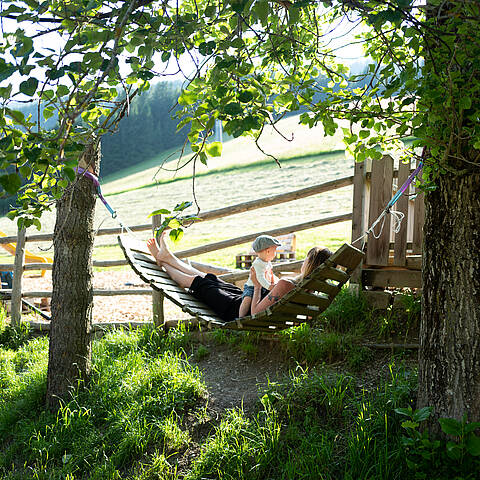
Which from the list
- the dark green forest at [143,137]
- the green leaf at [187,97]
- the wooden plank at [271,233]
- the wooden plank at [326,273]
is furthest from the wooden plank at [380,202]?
the dark green forest at [143,137]

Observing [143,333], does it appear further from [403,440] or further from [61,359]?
[403,440]

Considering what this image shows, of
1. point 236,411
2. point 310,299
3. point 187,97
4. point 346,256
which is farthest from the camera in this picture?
point 236,411

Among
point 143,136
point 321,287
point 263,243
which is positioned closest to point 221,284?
point 263,243

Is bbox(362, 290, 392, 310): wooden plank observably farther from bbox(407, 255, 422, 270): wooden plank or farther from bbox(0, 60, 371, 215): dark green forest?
bbox(0, 60, 371, 215): dark green forest

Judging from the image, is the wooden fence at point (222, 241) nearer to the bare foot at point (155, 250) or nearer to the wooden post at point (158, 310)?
the wooden post at point (158, 310)

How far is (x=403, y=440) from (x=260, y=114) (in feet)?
5.60

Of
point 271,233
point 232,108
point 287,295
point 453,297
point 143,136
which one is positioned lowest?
point 287,295

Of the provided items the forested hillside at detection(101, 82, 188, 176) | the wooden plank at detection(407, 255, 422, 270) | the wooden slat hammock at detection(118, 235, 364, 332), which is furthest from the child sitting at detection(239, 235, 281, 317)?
the forested hillside at detection(101, 82, 188, 176)

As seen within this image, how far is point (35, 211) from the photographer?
7.38 feet

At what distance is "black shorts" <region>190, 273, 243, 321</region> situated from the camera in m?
4.04

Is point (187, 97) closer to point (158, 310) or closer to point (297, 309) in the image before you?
point (297, 309)

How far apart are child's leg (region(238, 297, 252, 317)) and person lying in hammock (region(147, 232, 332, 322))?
0.35 feet

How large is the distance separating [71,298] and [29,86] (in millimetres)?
2763

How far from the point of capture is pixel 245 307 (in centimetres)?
394
